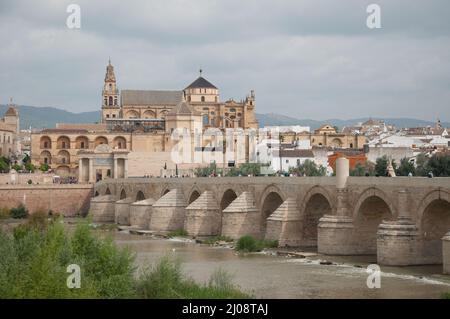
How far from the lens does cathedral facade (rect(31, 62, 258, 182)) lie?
296ft

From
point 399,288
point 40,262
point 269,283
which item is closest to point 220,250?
point 269,283

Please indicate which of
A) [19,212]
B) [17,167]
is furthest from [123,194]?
[17,167]

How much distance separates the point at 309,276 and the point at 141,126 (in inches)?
2893

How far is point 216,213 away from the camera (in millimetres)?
49031

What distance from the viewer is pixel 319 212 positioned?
40.3 metres

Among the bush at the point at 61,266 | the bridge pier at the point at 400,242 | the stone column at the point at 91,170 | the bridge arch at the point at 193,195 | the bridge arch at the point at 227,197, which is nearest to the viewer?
the bush at the point at 61,266

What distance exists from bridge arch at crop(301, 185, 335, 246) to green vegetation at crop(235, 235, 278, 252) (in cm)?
134

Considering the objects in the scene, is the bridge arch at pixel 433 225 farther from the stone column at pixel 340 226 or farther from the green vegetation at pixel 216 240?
the green vegetation at pixel 216 240

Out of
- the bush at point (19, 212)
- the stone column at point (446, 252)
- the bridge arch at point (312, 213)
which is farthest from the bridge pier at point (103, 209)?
the stone column at point (446, 252)

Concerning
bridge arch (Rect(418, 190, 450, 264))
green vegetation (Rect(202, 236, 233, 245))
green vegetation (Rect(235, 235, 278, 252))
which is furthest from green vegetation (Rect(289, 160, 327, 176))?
bridge arch (Rect(418, 190, 450, 264))

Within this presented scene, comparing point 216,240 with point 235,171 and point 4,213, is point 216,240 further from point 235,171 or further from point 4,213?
point 235,171

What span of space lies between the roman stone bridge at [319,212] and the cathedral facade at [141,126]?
27756 millimetres

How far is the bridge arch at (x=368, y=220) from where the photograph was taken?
3590cm
